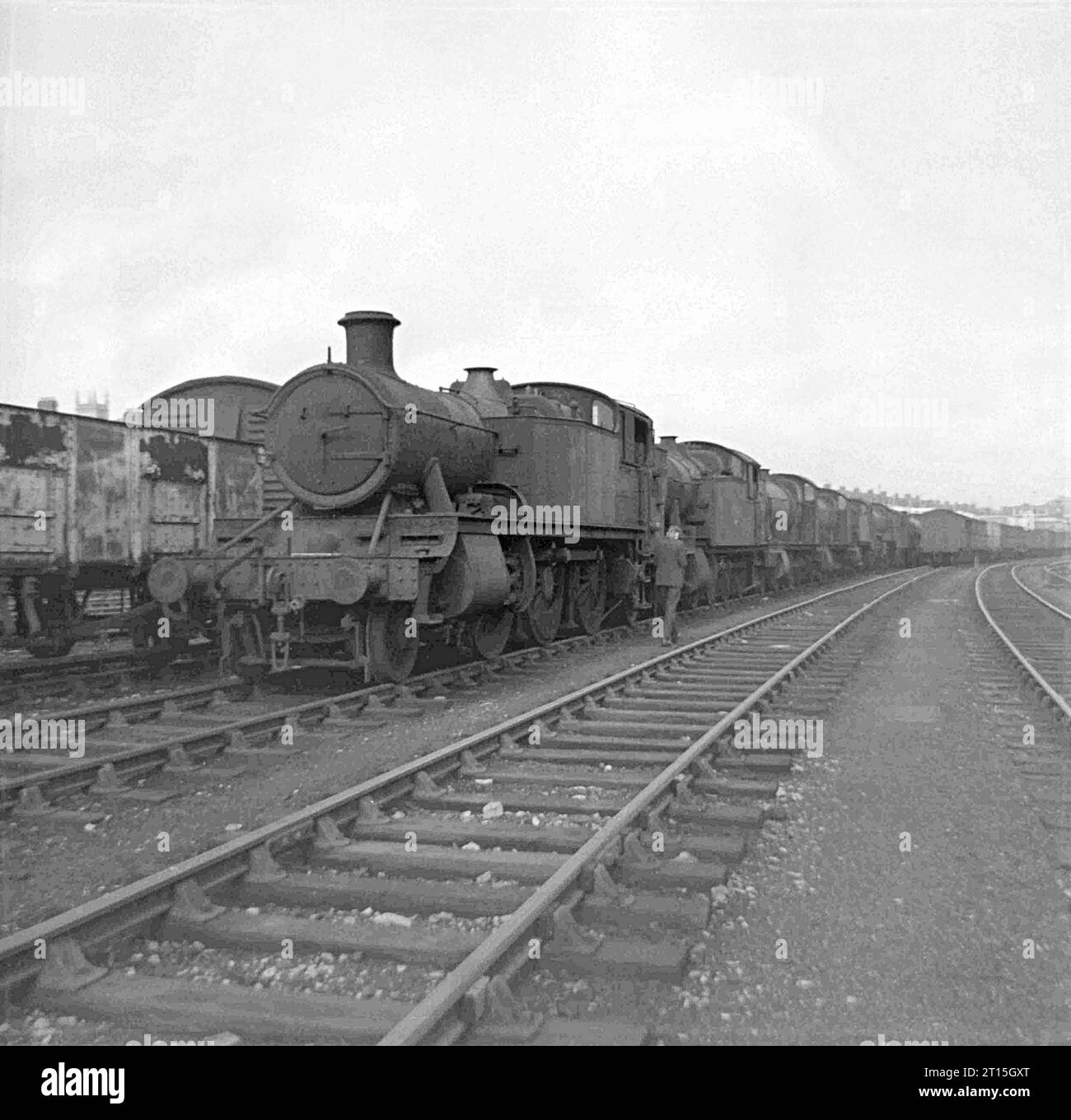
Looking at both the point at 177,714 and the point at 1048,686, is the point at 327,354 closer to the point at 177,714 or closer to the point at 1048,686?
the point at 177,714

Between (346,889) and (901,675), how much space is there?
26.8ft

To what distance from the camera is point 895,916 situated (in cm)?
415

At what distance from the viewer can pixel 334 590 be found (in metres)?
8.68

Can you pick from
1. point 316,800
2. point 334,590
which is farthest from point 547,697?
point 316,800

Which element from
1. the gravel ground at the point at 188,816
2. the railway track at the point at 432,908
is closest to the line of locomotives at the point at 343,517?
the gravel ground at the point at 188,816

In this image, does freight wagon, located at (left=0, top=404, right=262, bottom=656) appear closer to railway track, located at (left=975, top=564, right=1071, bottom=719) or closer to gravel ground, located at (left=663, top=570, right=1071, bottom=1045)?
gravel ground, located at (left=663, top=570, right=1071, bottom=1045)

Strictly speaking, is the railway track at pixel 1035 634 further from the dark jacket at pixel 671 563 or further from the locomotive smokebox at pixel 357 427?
the locomotive smokebox at pixel 357 427

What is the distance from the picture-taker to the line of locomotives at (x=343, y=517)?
9219 mm

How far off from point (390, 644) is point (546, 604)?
11.4ft

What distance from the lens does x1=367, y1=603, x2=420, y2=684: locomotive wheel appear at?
9.09m

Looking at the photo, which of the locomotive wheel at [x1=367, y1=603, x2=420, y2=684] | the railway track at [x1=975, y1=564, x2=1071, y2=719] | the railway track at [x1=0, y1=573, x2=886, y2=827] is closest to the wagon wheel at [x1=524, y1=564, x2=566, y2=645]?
the railway track at [x1=0, y1=573, x2=886, y2=827]

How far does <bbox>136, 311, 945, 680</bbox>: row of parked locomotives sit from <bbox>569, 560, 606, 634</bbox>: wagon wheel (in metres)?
0.03

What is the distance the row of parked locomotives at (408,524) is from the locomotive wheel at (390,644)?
2cm

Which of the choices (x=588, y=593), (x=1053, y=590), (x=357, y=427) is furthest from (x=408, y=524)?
(x=1053, y=590)
